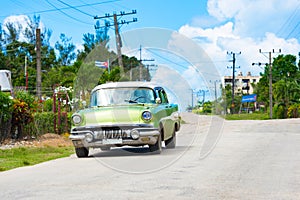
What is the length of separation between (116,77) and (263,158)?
2370 cm

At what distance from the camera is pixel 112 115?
38.3 ft

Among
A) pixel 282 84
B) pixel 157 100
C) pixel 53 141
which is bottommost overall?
pixel 53 141

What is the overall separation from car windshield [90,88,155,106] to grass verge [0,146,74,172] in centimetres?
193

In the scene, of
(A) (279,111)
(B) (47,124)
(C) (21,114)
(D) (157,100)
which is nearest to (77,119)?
(D) (157,100)

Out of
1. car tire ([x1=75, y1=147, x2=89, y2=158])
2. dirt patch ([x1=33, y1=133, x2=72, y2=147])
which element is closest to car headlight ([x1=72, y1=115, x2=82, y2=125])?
car tire ([x1=75, y1=147, x2=89, y2=158])

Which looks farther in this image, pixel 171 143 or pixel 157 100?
pixel 171 143

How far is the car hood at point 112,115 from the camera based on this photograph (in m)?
11.6

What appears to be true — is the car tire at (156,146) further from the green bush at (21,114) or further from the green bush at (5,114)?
the green bush at (21,114)

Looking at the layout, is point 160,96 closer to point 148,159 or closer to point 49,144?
point 148,159

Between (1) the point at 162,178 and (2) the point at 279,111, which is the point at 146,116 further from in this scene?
(2) the point at 279,111

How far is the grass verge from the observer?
1149 cm

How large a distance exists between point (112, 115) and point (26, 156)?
3.29 meters

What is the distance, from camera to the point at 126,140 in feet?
37.9

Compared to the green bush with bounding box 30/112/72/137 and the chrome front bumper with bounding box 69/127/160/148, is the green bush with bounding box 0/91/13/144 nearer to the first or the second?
the green bush with bounding box 30/112/72/137
